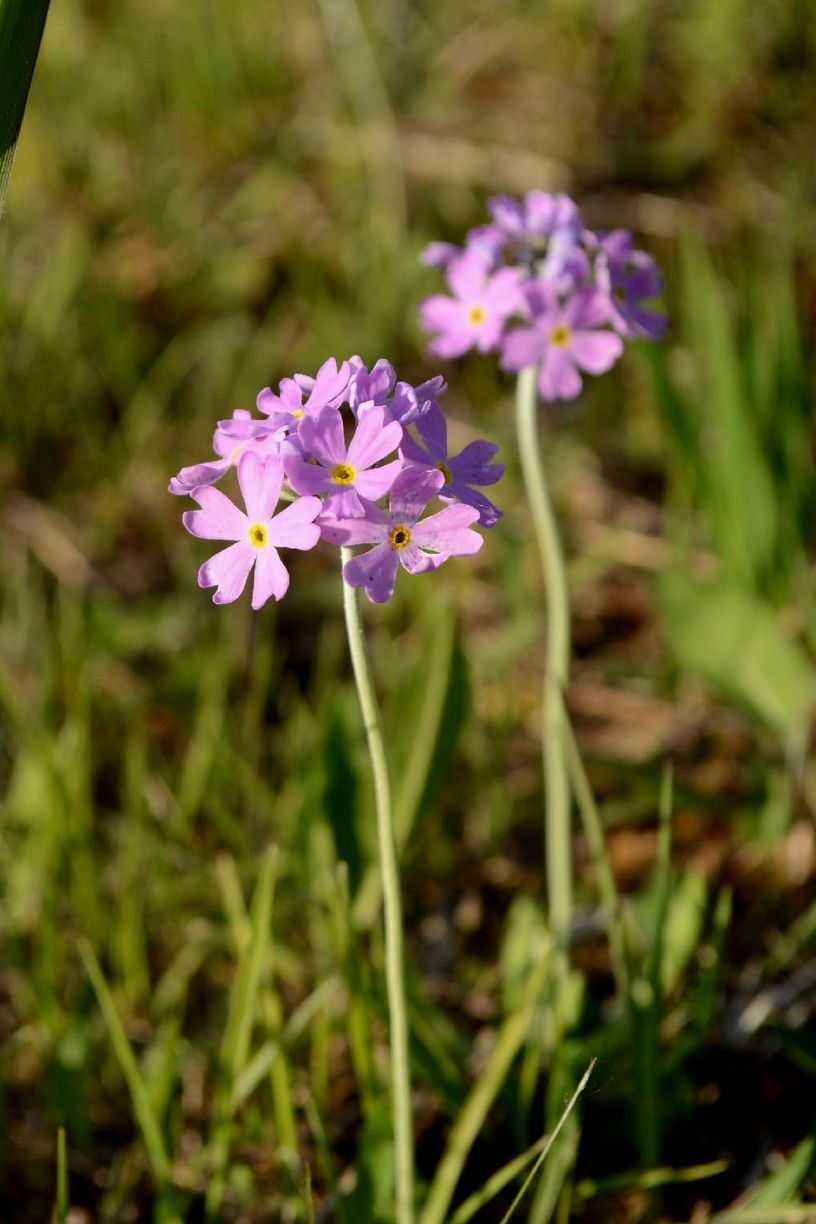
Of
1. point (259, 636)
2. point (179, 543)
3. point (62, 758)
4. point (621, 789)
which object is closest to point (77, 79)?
point (179, 543)

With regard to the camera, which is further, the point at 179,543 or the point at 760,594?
the point at 179,543

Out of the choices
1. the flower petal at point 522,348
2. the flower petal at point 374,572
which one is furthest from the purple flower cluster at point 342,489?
the flower petal at point 522,348

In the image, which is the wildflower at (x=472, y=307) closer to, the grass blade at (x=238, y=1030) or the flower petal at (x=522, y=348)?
the flower petal at (x=522, y=348)

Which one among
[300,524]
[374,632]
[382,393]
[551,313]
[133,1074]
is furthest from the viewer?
[374,632]

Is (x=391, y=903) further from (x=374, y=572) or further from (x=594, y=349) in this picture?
(x=594, y=349)

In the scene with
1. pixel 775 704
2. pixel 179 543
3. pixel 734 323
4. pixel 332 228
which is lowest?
pixel 775 704

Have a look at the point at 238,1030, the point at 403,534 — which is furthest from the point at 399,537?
the point at 238,1030

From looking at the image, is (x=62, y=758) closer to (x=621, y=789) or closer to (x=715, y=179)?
(x=621, y=789)
